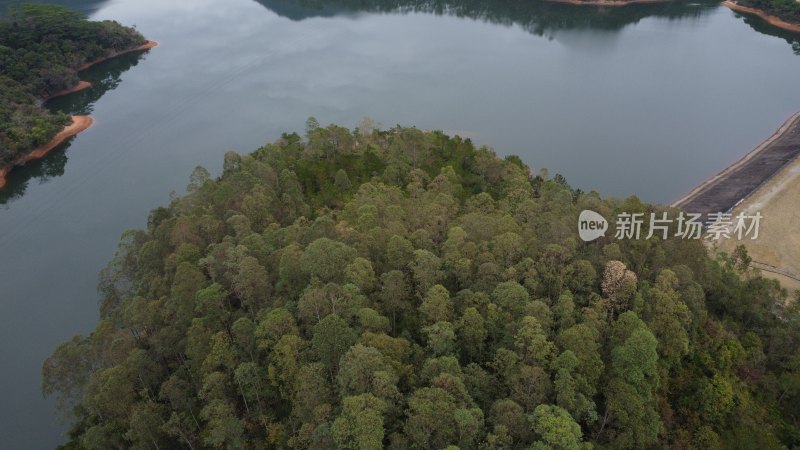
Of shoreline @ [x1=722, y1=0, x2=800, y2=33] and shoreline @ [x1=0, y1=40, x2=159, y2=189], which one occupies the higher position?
shoreline @ [x1=722, y1=0, x2=800, y2=33]

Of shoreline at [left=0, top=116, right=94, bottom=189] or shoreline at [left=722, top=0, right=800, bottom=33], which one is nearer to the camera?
shoreline at [left=0, top=116, right=94, bottom=189]

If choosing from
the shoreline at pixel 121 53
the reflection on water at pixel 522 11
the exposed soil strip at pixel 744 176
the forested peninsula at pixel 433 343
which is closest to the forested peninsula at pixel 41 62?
the shoreline at pixel 121 53

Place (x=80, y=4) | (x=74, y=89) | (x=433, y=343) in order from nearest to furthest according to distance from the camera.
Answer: (x=433, y=343) → (x=74, y=89) → (x=80, y=4)

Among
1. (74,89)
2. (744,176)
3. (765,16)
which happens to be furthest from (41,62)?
(765,16)

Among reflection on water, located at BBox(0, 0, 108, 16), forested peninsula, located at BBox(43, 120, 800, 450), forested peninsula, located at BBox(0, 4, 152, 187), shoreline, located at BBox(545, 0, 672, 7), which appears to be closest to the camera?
forested peninsula, located at BBox(43, 120, 800, 450)

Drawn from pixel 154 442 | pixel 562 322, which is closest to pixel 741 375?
pixel 562 322

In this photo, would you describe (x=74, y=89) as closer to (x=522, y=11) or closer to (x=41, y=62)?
(x=41, y=62)

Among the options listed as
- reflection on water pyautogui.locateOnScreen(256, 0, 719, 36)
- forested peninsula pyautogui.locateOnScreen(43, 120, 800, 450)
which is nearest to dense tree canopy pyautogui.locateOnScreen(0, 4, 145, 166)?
reflection on water pyautogui.locateOnScreen(256, 0, 719, 36)

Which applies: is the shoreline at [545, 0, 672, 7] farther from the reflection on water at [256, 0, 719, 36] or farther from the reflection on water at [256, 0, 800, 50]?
the reflection on water at [256, 0, 719, 36]
